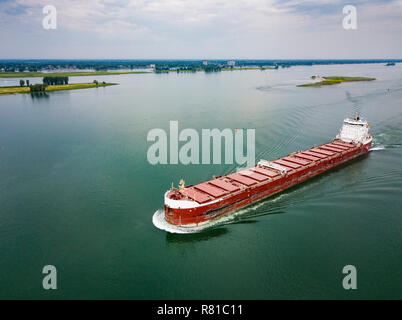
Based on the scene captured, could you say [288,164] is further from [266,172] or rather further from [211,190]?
[211,190]

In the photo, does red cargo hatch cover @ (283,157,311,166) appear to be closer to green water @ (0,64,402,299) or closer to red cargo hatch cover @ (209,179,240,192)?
green water @ (0,64,402,299)

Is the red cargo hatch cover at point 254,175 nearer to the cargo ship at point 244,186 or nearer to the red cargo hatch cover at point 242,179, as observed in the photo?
the cargo ship at point 244,186

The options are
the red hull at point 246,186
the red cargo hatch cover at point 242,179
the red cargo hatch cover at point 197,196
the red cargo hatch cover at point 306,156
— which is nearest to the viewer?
the red hull at point 246,186

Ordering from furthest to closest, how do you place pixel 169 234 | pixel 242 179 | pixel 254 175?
pixel 254 175 < pixel 242 179 < pixel 169 234

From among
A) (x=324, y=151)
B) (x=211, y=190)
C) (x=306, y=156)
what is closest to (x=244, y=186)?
(x=211, y=190)

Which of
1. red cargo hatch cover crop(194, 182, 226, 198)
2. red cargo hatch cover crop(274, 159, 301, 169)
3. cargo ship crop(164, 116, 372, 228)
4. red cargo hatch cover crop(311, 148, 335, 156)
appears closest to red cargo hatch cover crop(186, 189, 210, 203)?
cargo ship crop(164, 116, 372, 228)

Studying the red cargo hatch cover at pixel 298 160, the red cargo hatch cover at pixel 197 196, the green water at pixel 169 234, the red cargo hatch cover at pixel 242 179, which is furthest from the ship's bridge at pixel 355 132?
the red cargo hatch cover at pixel 197 196
